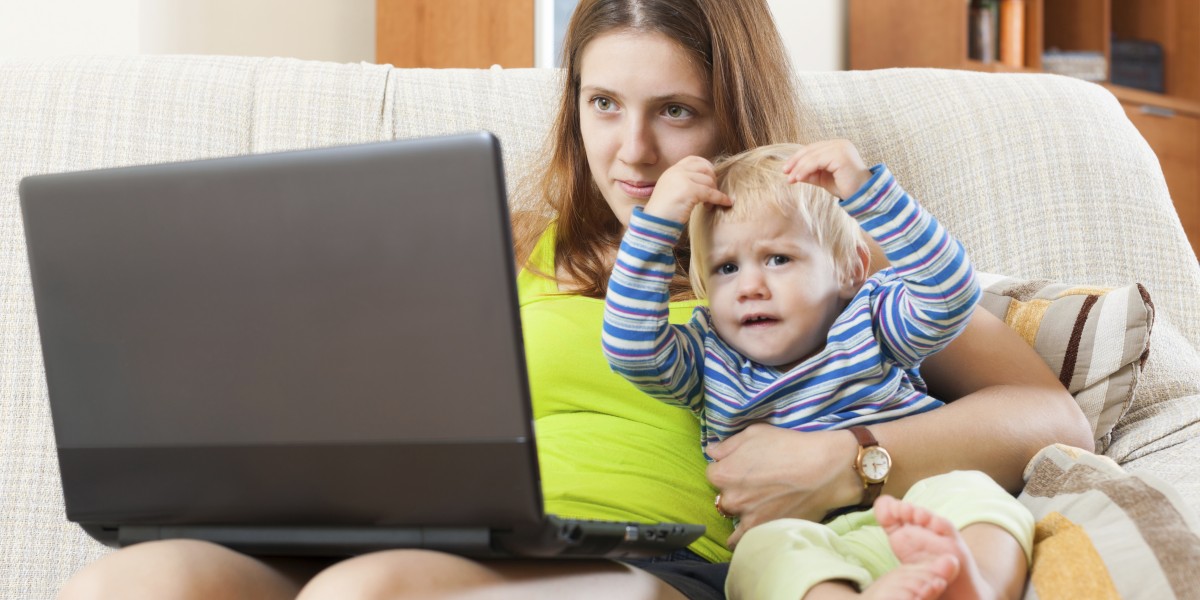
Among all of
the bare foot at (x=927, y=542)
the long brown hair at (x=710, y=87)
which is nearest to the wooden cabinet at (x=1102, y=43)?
the long brown hair at (x=710, y=87)

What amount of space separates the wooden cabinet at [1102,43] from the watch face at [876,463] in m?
2.61

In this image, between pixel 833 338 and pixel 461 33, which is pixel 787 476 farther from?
pixel 461 33

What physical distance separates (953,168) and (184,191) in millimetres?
1089

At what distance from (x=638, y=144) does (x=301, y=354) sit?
602 millimetres

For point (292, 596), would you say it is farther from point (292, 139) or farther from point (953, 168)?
point (953, 168)

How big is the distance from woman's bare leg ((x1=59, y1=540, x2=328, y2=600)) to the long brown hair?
0.59m

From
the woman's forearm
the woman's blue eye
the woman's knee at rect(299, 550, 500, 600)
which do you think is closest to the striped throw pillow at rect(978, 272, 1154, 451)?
the woman's forearm

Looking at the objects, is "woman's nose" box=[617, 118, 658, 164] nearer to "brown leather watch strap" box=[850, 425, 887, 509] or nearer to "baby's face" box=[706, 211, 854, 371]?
"baby's face" box=[706, 211, 854, 371]

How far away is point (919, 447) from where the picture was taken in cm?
100

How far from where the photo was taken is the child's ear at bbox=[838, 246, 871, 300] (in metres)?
1.09

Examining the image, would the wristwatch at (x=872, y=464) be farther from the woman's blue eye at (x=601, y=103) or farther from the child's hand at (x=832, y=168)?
the woman's blue eye at (x=601, y=103)

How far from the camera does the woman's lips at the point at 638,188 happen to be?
1.24 meters

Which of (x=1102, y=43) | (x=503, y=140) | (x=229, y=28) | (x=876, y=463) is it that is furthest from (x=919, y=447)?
(x=1102, y=43)

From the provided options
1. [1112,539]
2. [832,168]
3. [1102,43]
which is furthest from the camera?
[1102,43]
